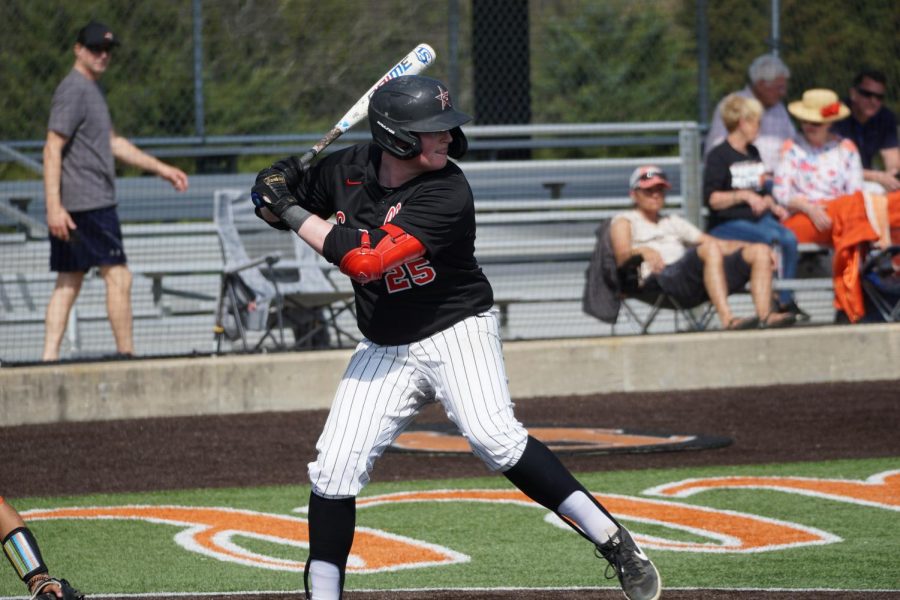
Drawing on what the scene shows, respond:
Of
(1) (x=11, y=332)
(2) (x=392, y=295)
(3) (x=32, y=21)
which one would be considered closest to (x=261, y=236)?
(1) (x=11, y=332)

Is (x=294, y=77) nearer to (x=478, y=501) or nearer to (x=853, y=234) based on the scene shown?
(x=853, y=234)

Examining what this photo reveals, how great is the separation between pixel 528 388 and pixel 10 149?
15.3ft

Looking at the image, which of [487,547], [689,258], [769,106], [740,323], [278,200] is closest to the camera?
[278,200]

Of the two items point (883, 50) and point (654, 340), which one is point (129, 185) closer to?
point (654, 340)

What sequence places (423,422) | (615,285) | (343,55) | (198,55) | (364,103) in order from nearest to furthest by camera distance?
(364,103), (423,422), (615,285), (198,55), (343,55)

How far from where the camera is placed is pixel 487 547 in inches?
223

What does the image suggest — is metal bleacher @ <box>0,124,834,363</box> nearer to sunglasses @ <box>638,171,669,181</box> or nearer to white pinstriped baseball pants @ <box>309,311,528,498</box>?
sunglasses @ <box>638,171,669,181</box>

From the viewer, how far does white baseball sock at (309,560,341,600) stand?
4320 millimetres

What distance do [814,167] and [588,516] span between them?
6.67m

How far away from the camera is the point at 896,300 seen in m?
10.2

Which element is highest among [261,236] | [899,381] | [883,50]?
[883,50]

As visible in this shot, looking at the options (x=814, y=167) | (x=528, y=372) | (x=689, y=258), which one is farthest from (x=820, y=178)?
(x=528, y=372)

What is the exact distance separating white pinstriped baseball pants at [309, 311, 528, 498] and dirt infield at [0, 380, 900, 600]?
274 centimetres

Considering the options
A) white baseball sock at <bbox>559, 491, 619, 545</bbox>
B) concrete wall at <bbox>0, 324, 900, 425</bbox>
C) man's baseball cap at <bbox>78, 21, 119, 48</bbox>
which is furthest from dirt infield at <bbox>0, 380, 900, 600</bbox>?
white baseball sock at <bbox>559, 491, 619, 545</bbox>
